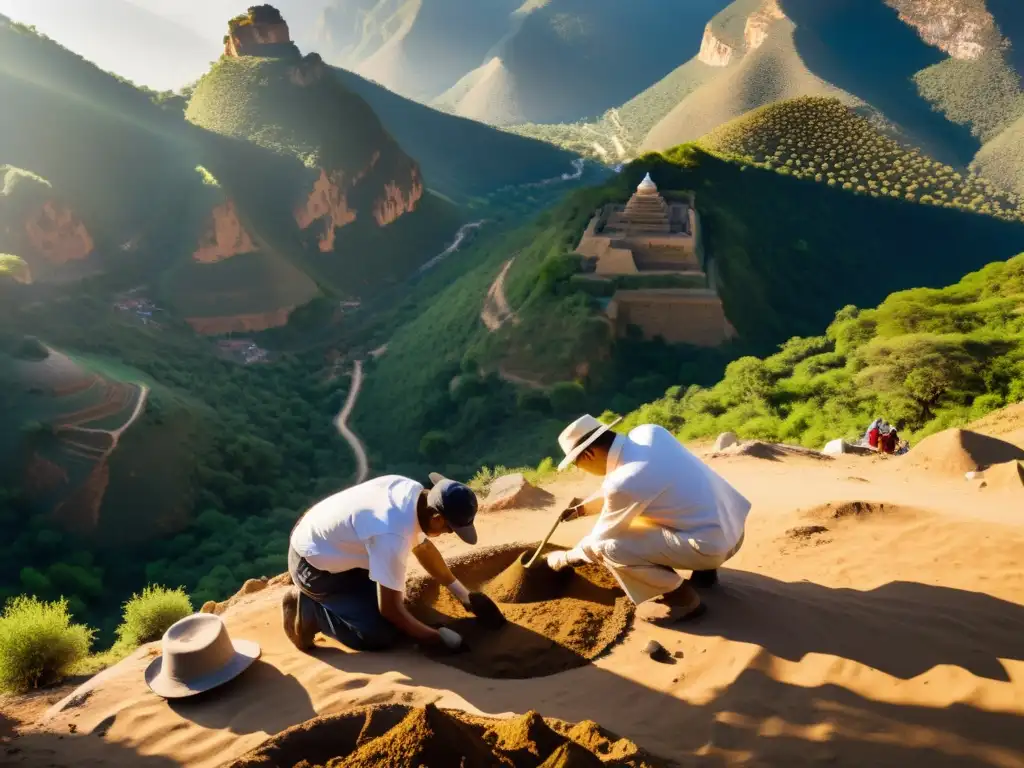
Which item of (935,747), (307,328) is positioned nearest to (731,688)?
(935,747)

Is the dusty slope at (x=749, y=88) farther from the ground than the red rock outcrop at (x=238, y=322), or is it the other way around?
the dusty slope at (x=749, y=88)

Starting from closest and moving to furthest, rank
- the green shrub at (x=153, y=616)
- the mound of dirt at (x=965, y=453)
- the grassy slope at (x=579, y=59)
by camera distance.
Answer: the green shrub at (x=153, y=616) < the mound of dirt at (x=965, y=453) < the grassy slope at (x=579, y=59)

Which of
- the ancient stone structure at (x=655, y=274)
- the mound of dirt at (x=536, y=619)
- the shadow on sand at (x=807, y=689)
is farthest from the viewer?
the ancient stone structure at (x=655, y=274)

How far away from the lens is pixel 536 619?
16.8 feet

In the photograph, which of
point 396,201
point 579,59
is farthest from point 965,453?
point 579,59

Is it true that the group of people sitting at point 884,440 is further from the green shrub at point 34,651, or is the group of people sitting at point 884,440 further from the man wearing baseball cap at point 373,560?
the green shrub at point 34,651

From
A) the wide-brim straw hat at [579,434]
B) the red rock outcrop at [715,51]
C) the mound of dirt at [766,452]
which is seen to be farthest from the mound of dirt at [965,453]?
the red rock outcrop at [715,51]

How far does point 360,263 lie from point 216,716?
44.9 meters

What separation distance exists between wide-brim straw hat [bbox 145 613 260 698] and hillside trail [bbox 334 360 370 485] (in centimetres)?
1695

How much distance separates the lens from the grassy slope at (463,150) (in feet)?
236

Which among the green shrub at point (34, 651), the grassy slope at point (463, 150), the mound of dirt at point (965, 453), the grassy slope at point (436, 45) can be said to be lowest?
the mound of dirt at point (965, 453)

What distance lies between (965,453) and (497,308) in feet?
62.6

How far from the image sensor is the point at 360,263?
46.9 m

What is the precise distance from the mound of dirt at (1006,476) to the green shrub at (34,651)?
10340 millimetres
